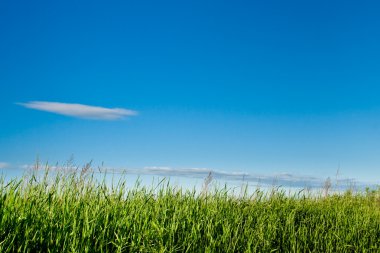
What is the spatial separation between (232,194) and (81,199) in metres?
3.21

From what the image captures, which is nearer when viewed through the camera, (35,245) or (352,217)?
(35,245)

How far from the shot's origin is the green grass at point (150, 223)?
418 centimetres

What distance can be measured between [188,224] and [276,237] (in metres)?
1.56

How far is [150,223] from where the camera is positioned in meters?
5.11

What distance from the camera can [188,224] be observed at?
552cm

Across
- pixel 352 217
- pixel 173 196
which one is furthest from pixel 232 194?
pixel 352 217

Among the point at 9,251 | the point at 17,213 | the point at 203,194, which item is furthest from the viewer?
the point at 203,194

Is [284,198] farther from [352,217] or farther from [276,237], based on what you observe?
[276,237]

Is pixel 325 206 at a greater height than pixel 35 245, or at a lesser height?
greater

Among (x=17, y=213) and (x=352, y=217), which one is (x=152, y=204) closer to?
(x=17, y=213)

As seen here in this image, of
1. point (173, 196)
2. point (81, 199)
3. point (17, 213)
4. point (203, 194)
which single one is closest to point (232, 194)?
point (203, 194)

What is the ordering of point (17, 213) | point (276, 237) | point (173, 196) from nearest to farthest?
point (17, 213)
point (276, 237)
point (173, 196)

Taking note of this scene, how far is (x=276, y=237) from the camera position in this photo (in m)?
6.30

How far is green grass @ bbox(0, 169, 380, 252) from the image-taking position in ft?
13.7
